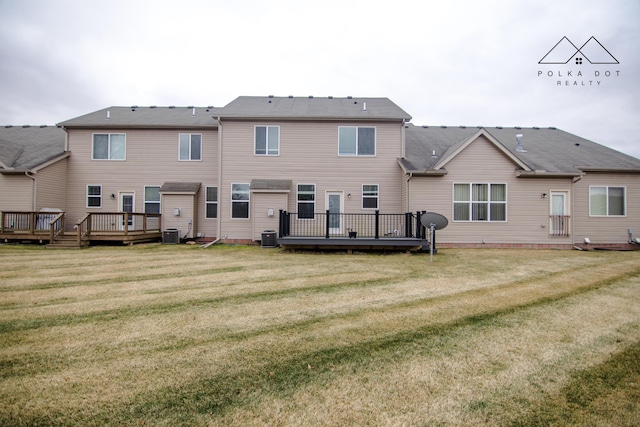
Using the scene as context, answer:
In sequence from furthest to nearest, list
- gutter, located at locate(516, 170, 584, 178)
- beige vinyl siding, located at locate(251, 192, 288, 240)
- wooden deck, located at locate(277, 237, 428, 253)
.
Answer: beige vinyl siding, located at locate(251, 192, 288, 240) < gutter, located at locate(516, 170, 584, 178) < wooden deck, located at locate(277, 237, 428, 253)

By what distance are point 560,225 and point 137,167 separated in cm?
1945

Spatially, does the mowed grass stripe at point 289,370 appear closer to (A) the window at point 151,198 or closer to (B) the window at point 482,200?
(B) the window at point 482,200

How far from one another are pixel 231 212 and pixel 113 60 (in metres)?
19.2

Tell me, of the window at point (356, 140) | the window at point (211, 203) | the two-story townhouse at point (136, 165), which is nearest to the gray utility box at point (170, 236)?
the two-story townhouse at point (136, 165)

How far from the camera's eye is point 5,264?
29.7 ft

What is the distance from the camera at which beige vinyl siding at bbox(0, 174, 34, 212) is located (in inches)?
585

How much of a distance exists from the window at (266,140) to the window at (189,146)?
316 cm

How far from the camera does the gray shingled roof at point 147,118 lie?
52.3 ft

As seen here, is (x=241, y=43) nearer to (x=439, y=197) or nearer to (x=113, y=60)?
(x=113, y=60)

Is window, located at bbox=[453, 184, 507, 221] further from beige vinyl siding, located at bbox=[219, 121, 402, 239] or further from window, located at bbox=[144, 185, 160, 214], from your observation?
window, located at bbox=[144, 185, 160, 214]

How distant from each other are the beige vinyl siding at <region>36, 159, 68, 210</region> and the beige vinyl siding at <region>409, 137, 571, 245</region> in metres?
16.4

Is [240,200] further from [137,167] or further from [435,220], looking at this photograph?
[435,220]
